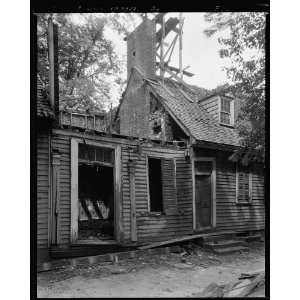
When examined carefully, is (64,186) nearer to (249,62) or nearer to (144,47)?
(249,62)

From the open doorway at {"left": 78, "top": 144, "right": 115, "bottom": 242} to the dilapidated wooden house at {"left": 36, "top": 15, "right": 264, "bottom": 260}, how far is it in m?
0.03

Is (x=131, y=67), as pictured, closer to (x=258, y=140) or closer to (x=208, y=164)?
(x=208, y=164)

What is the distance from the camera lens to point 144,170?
10.8 metres

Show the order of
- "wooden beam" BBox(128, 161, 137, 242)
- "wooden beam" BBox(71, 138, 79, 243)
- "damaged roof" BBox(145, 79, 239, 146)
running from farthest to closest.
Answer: "damaged roof" BBox(145, 79, 239, 146) → "wooden beam" BBox(128, 161, 137, 242) → "wooden beam" BBox(71, 138, 79, 243)

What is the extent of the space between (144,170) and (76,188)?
2.49m

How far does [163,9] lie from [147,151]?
18.4ft

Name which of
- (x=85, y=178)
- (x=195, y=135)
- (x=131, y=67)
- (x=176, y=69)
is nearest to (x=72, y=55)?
(x=131, y=67)

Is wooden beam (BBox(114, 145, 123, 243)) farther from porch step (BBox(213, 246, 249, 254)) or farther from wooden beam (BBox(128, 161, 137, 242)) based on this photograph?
porch step (BBox(213, 246, 249, 254))

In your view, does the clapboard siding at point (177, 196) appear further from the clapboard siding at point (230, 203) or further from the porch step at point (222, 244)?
the porch step at point (222, 244)

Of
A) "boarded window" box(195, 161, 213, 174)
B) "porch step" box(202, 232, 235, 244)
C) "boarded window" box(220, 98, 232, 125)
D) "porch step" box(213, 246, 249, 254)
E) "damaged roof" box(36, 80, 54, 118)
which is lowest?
"porch step" box(213, 246, 249, 254)

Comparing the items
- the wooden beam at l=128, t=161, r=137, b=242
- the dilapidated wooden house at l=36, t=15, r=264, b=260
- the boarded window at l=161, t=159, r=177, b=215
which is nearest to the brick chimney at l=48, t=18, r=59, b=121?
the dilapidated wooden house at l=36, t=15, r=264, b=260

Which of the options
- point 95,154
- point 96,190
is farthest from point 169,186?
point 96,190

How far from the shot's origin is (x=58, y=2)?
5914mm

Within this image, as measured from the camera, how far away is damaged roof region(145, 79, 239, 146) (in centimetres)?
1234
